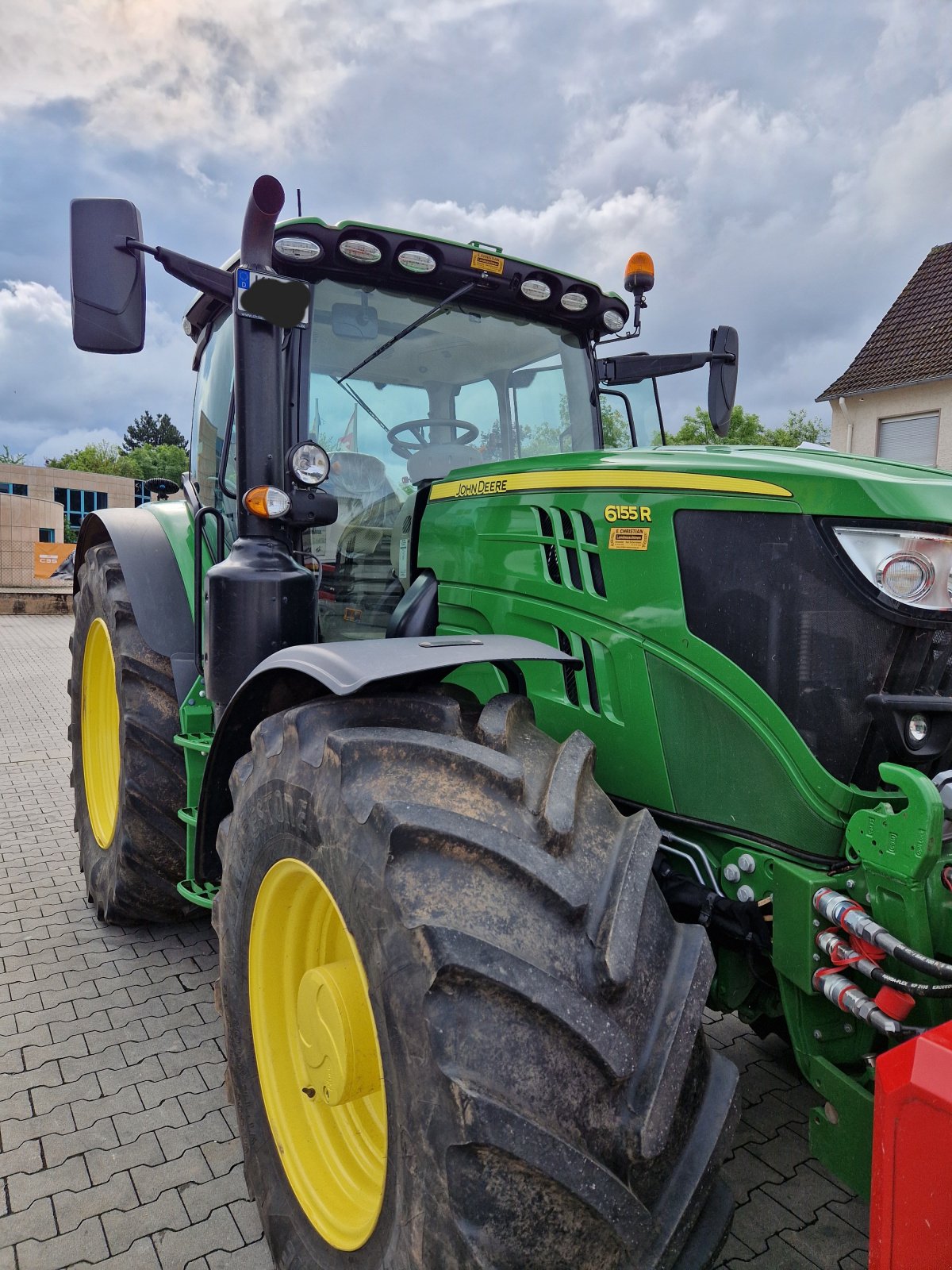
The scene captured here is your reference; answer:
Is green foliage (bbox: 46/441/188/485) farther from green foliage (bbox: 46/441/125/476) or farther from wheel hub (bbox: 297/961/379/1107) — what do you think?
wheel hub (bbox: 297/961/379/1107)

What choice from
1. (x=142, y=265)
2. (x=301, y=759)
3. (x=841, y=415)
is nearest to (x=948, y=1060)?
(x=301, y=759)

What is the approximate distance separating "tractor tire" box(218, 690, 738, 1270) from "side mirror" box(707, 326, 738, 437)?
63.4 inches

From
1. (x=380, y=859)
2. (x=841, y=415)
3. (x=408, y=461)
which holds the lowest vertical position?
(x=380, y=859)

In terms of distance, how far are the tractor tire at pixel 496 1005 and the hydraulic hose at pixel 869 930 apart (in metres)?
0.23

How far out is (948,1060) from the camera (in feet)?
3.60

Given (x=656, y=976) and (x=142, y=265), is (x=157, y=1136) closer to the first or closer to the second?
(x=656, y=976)

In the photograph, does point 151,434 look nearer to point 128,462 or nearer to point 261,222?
point 128,462

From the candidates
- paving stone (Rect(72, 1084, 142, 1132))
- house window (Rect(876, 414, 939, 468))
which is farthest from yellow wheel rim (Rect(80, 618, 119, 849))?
house window (Rect(876, 414, 939, 468))

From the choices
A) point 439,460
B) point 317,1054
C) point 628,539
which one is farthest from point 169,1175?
point 439,460

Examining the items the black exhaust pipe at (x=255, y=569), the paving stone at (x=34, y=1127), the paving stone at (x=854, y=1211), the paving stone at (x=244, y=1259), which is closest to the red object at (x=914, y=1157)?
the paving stone at (x=854, y=1211)

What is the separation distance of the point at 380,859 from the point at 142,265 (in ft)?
5.64

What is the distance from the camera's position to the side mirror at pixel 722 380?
2.94m

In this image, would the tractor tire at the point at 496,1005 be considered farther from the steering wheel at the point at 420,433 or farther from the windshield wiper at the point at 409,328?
the windshield wiper at the point at 409,328

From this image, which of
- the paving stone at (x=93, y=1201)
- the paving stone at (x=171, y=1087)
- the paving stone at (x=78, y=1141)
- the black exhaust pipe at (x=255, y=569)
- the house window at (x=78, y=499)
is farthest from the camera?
the house window at (x=78, y=499)
